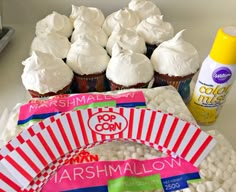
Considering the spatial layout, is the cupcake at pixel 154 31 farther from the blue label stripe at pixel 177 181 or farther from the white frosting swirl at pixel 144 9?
the blue label stripe at pixel 177 181

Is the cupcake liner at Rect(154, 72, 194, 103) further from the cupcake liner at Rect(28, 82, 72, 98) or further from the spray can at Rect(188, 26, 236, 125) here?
the cupcake liner at Rect(28, 82, 72, 98)

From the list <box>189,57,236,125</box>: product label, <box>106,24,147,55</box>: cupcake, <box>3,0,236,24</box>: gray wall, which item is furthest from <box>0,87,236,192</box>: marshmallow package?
<box>3,0,236,24</box>: gray wall

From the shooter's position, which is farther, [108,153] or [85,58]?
[85,58]

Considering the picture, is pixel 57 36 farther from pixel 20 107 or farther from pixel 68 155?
pixel 68 155

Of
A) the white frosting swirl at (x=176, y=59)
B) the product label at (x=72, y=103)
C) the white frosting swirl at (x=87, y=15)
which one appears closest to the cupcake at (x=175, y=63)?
the white frosting swirl at (x=176, y=59)

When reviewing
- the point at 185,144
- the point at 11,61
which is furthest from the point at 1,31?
the point at 185,144
